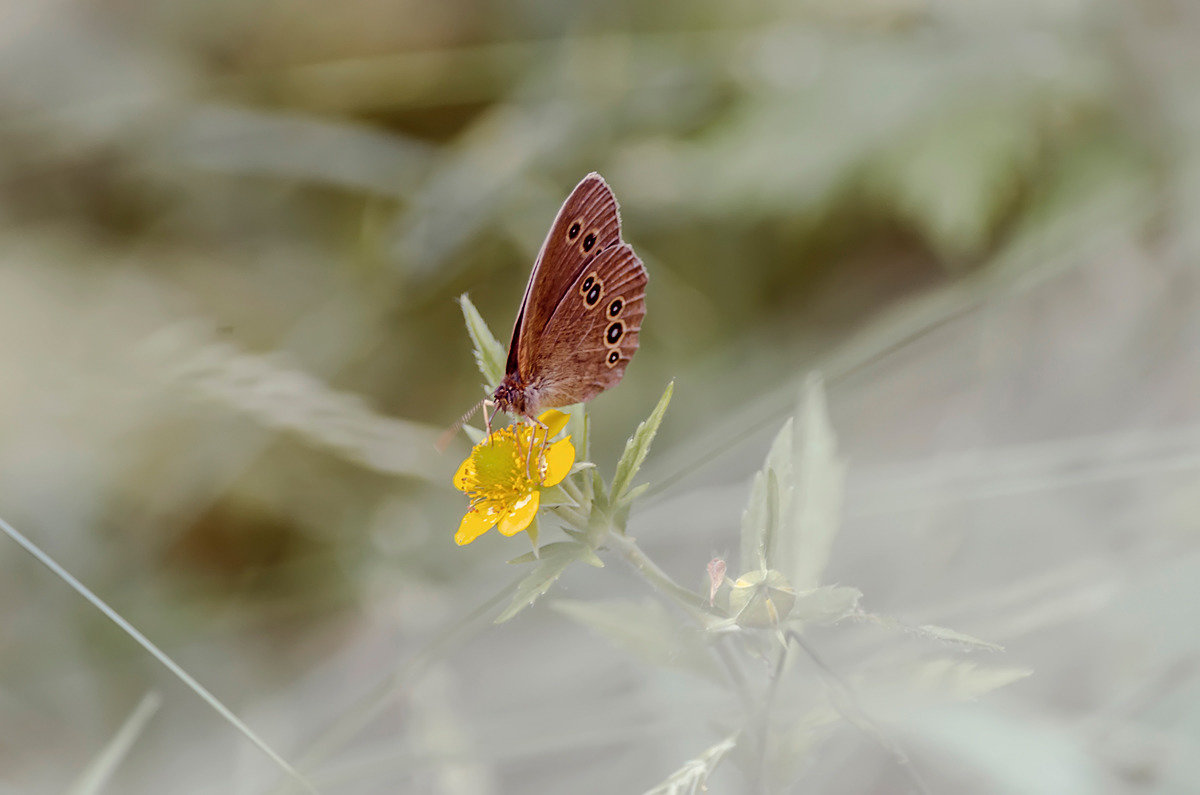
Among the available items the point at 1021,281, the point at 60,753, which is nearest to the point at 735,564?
the point at 1021,281

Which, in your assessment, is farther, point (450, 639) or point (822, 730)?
point (450, 639)

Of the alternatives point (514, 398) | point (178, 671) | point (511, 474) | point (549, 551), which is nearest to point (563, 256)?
point (514, 398)

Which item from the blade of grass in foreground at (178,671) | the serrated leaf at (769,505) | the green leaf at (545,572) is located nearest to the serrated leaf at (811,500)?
the serrated leaf at (769,505)

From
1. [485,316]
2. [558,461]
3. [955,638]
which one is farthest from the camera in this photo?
[485,316]

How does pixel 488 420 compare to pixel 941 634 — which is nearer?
pixel 941 634

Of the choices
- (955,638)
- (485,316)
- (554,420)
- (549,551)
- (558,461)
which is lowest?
(955,638)

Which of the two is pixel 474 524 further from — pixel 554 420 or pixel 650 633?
pixel 650 633

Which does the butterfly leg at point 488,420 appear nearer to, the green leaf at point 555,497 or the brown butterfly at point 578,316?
the brown butterfly at point 578,316

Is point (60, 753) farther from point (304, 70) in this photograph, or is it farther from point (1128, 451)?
point (1128, 451)
